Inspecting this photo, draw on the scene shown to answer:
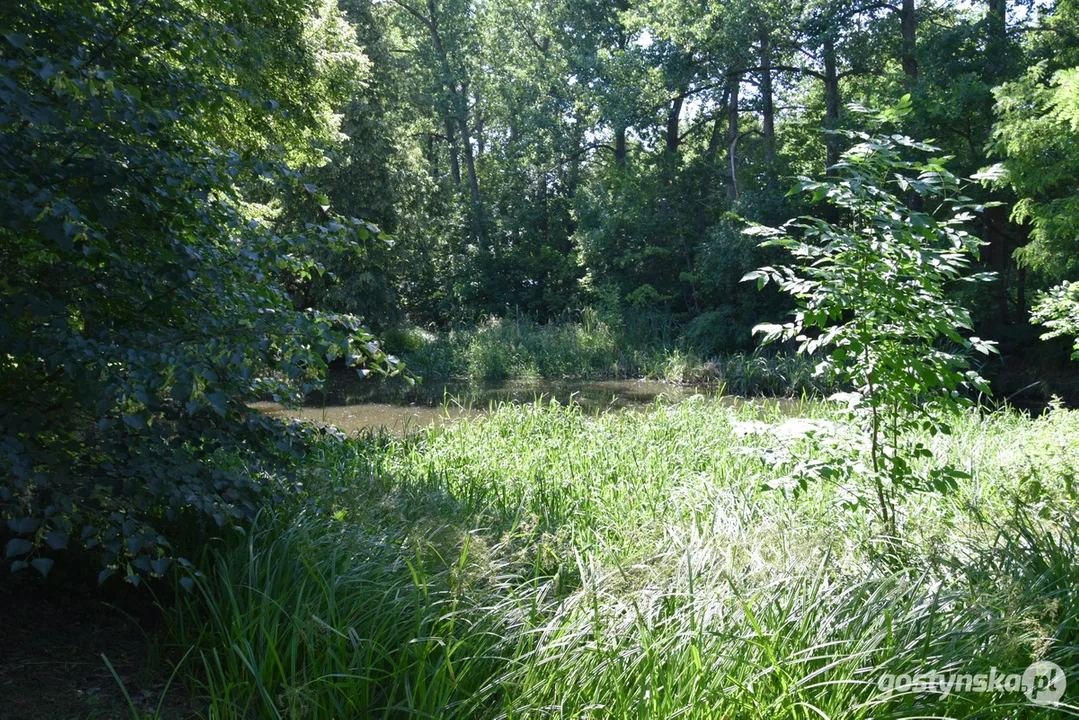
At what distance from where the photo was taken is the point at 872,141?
3.85 meters

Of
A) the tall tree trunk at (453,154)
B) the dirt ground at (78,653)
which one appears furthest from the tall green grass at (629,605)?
the tall tree trunk at (453,154)

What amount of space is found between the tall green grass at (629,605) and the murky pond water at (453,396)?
23.0 feet

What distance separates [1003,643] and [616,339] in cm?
1623

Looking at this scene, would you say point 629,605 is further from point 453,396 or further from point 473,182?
point 473,182

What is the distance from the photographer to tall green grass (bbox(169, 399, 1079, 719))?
2680 millimetres

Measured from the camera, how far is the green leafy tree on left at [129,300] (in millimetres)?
2637

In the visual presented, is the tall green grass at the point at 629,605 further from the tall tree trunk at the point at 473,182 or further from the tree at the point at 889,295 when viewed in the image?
the tall tree trunk at the point at 473,182

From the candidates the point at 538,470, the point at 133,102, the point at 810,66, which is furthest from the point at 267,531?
the point at 810,66

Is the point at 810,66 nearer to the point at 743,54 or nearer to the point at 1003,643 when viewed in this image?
the point at 743,54

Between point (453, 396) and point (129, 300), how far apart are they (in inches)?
435

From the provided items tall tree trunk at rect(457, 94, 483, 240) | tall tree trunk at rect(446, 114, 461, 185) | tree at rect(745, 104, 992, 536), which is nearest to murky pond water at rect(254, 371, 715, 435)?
tree at rect(745, 104, 992, 536)

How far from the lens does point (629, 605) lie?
128 inches

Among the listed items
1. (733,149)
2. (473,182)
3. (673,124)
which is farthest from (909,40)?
(473,182)

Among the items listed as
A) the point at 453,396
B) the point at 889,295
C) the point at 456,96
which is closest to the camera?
the point at 889,295
